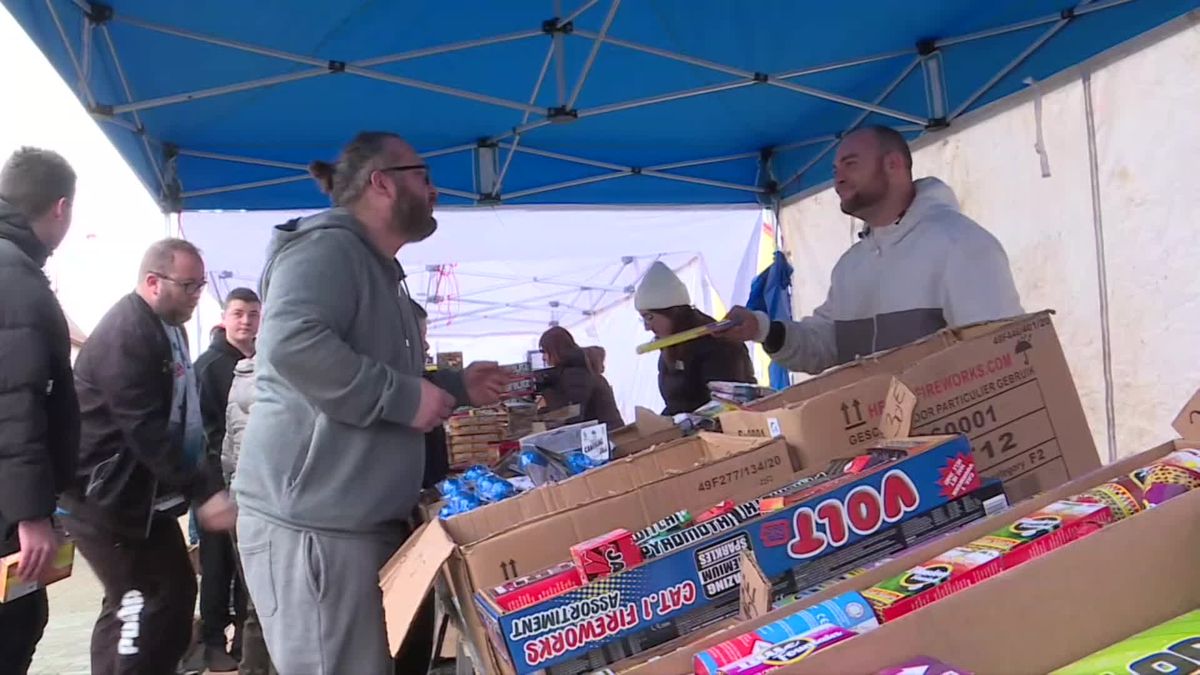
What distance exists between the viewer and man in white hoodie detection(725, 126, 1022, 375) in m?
2.02

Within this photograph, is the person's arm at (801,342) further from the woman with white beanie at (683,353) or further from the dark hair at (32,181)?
the dark hair at (32,181)

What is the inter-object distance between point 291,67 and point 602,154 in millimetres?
1892

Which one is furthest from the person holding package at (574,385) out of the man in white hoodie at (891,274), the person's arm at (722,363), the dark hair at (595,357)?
the man in white hoodie at (891,274)

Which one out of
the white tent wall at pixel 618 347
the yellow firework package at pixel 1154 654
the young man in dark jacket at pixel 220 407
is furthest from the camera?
the white tent wall at pixel 618 347

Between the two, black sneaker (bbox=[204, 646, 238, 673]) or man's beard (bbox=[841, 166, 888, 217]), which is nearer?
man's beard (bbox=[841, 166, 888, 217])

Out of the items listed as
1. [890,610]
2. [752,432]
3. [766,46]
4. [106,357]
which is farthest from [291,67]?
[890,610]

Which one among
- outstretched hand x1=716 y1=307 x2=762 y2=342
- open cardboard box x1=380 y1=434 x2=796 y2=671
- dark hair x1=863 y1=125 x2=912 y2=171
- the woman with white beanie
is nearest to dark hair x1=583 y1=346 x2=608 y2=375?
the woman with white beanie

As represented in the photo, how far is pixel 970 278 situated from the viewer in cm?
200

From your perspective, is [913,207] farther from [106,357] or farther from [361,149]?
[106,357]

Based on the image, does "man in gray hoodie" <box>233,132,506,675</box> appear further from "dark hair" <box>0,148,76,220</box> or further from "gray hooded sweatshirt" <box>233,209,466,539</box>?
"dark hair" <box>0,148,76,220</box>

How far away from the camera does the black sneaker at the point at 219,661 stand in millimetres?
3465

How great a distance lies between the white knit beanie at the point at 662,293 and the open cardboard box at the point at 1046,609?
2606mm

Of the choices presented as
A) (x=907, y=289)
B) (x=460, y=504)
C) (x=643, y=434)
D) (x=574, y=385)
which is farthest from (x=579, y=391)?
(x=460, y=504)

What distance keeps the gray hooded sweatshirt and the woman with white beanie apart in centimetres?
179
